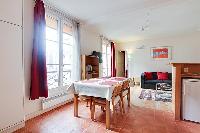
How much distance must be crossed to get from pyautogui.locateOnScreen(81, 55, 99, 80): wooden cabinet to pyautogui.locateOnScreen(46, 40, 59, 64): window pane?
42.4 inches

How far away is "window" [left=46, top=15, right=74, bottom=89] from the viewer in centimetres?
389

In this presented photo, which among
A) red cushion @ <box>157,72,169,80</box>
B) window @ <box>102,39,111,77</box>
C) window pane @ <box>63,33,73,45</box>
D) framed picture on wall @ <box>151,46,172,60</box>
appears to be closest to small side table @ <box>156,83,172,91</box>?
red cushion @ <box>157,72,169,80</box>

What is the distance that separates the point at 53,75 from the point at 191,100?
3424 millimetres

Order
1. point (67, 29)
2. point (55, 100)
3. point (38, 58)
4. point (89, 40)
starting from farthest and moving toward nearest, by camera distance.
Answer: point (89, 40), point (67, 29), point (55, 100), point (38, 58)

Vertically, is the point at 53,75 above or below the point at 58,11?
below

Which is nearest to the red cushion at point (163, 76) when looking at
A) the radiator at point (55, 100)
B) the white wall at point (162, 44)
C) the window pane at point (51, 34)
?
the white wall at point (162, 44)

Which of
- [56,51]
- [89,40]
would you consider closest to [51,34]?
[56,51]

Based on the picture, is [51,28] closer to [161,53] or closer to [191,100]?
[191,100]

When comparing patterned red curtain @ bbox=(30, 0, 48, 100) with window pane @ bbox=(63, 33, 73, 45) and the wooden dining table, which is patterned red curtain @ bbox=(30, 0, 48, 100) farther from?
window pane @ bbox=(63, 33, 73, 45)

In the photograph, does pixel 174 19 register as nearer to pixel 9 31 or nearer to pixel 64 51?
pixel 64 51

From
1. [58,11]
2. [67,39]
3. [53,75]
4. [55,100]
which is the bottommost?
[55,100]

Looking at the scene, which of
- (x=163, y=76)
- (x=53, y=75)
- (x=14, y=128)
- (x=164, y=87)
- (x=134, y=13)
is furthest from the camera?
(x=163, y=76)

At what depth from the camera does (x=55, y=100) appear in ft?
12.5

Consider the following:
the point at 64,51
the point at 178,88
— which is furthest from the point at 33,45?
the point at 178,88
